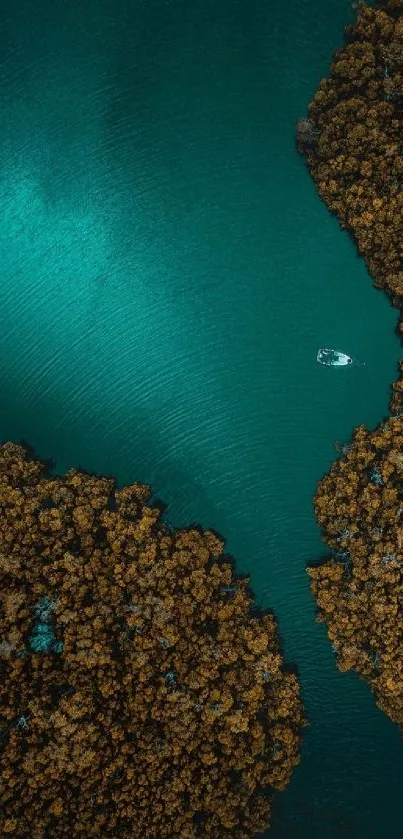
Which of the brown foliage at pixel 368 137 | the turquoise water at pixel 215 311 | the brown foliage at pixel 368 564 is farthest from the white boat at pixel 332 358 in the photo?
the brown foliage at pixel 368 137

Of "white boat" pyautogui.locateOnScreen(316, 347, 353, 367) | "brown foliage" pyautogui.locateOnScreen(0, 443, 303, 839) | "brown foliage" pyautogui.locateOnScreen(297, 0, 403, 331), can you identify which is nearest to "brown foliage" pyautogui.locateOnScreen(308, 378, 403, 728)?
"white boat" pyautogui.locateOnScreen(316, 347, 353, 367)

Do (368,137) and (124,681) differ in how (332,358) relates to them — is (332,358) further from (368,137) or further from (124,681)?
(124,681)

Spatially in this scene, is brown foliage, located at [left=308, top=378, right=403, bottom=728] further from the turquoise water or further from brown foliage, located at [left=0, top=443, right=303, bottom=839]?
brown foliage, located at [left=0, top=443, right=303, bottom=839]

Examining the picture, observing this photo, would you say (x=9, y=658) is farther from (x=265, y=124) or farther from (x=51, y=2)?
(x=51, y=2)

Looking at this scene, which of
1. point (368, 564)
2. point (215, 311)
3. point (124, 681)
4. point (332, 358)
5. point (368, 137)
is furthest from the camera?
point (215, 311)

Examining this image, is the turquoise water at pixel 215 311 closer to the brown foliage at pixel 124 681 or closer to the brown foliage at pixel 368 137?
the brown foliage at pixel 368 137

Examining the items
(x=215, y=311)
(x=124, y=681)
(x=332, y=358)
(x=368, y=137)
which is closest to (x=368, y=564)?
(x=332, y=358)

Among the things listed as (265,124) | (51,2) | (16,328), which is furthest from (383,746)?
(51,2)
